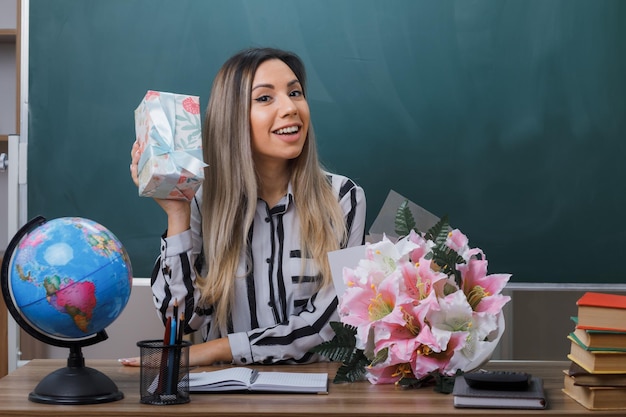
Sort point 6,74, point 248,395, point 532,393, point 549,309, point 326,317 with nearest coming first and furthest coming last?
point 532,393 < point 248,395 < point 326,317 < point 549,309 < point 6,74

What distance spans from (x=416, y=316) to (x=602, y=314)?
349 millimetres

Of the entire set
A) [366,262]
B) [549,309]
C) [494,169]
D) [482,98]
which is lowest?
[549,309]

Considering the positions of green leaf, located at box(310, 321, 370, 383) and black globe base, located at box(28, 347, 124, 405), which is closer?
black globe base, located at box(28, 347, 124, 405)

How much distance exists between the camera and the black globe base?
1.60m

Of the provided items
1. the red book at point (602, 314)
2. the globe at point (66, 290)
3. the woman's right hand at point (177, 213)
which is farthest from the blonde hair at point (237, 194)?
the red book at point (602, 314)

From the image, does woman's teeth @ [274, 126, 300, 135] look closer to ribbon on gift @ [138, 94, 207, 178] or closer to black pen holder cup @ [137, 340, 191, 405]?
ribbon on gift @ [138, 94, 207, 178]

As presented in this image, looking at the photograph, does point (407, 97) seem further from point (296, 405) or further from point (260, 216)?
point (296, 405)

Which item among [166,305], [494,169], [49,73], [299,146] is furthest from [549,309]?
[49,73]

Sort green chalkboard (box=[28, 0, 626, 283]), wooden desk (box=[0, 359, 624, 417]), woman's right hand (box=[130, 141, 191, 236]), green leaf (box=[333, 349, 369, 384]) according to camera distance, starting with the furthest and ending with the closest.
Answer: green chalkboard (box=[28, 0, 626, 283])
woman's right hand (box=[130, 141, 191, 236])
green leaf (box=[333, 349, 369, 384])
wooden desk (box=[0, 359, 624, 417])

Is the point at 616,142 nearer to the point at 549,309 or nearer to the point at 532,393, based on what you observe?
the point at 549,309

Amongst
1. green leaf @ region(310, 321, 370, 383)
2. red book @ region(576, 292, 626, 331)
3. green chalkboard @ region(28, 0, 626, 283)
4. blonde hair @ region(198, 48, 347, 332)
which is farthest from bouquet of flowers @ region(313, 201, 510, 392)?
green chalkboard @ region(28, 0, 626, 283)

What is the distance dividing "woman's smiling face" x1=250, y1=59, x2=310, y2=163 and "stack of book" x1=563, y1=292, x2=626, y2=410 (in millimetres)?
1068

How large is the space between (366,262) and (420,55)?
1.63 m

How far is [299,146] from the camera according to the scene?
7.89 feet
